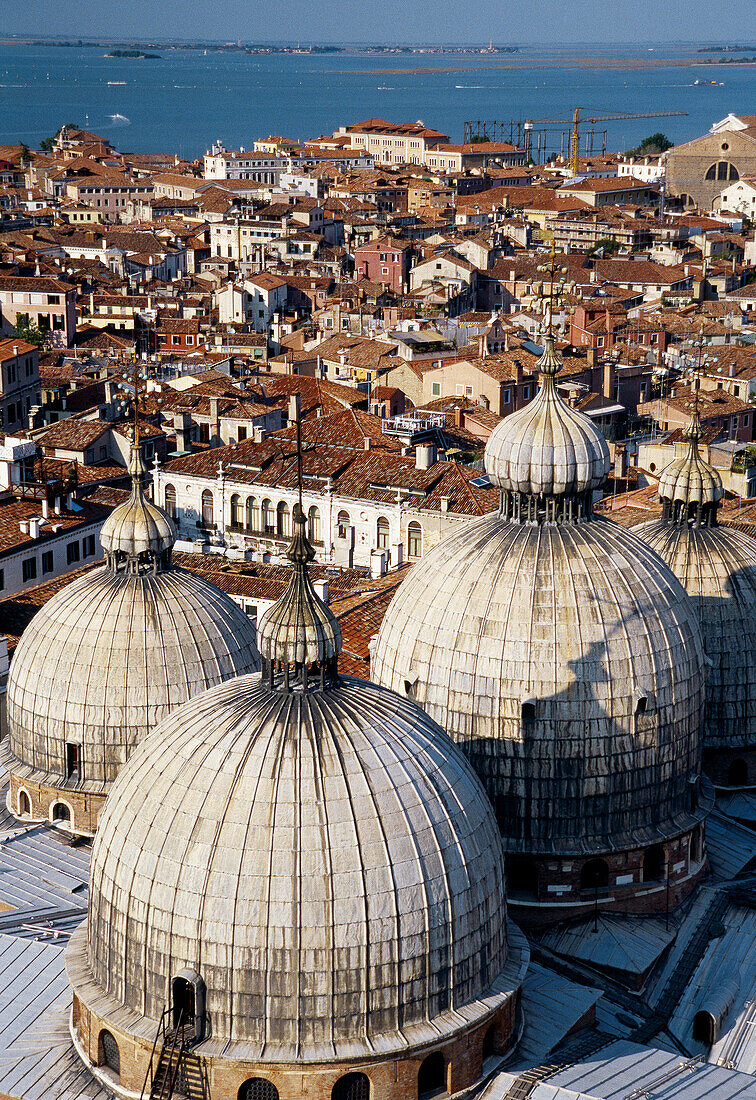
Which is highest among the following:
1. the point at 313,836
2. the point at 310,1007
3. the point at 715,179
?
the point at 715,179

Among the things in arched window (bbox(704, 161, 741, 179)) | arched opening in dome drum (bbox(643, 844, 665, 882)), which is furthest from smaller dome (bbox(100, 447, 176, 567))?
arched window (bbox(704, 161, 741, 179))

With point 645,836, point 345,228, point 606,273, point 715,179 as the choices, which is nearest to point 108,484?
point 645,836

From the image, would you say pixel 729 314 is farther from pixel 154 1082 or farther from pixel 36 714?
pixel 154 1082

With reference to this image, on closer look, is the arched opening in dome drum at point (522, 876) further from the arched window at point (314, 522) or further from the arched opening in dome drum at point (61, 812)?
the arched window at point (314, 522)

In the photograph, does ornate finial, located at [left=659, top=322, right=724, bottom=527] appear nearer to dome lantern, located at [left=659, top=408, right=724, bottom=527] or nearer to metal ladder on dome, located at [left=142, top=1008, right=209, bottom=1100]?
dome lantern, located at [left=659, top=408, right=724, bottom=527]

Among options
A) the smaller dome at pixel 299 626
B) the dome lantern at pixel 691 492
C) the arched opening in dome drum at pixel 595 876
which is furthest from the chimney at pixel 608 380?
the smaller dome at pixel 299 626
